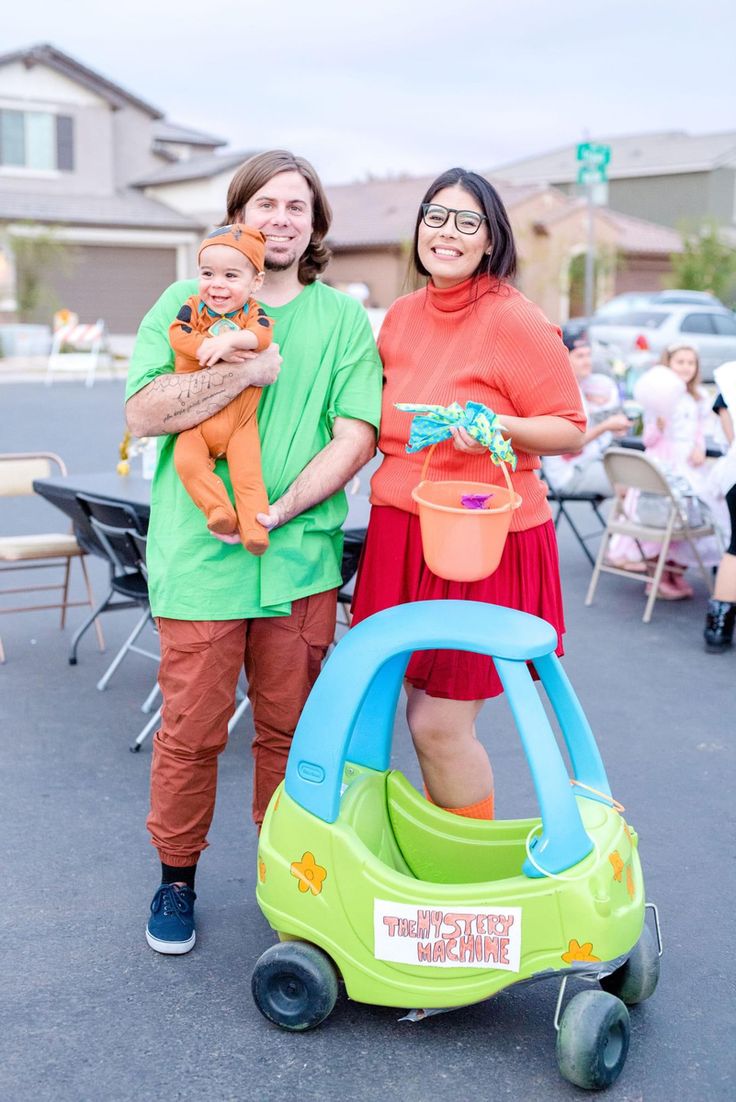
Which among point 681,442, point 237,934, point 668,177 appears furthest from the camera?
point 668,177

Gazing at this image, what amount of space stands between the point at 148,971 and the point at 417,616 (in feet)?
3.98

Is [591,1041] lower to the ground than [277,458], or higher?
lower

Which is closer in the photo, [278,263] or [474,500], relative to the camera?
[474,500]

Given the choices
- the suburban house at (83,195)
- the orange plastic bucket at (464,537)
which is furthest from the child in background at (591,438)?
the suburban house at (83,195)

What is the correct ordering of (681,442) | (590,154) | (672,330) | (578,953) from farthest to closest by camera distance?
(672,330) < (590,154) < (681,442) < (578,953)

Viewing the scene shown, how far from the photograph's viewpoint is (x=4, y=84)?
3203 centimetres

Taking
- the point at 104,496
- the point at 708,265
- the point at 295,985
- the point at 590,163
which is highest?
the point at 590,163

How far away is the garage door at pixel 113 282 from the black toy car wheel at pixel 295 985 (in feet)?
103

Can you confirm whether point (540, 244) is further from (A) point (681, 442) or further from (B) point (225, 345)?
(B) point (225, 345)

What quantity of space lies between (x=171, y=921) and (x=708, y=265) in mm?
34968

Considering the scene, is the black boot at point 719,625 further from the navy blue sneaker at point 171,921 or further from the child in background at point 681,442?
the navy blue sneaker at point 171,921

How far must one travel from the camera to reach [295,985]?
8.68 ft

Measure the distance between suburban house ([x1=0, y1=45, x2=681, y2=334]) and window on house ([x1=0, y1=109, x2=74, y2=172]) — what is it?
0.03m

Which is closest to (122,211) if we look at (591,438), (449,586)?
(591,438)
